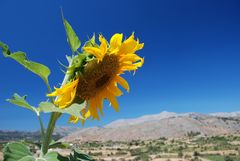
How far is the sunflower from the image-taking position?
88 centimetres

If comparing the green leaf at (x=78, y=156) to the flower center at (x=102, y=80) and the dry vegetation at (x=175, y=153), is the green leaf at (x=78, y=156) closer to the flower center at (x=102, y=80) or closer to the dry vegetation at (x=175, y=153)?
the flower center at (x=102, y=80)

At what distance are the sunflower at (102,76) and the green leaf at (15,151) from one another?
130mm

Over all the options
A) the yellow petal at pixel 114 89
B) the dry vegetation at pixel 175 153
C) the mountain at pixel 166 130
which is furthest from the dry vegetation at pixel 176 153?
the yellow petal at pixel 114 89

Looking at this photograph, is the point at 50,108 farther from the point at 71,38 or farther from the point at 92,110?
the point at 92,110

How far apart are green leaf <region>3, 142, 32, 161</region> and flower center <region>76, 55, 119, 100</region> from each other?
188 millimetres

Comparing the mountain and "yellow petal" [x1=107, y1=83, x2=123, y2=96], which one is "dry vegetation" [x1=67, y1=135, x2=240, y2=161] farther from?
"yellow petal" [x1=107, y1=83, x2=123, y2=96]

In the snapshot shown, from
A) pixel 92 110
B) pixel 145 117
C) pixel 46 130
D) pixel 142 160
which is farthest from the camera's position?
pixel 145 117

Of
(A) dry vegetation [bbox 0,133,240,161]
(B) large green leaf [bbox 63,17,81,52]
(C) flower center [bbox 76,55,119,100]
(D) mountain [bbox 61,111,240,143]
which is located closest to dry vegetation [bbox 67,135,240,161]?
(A) dry vegetation [bbox 0,133,240,161]

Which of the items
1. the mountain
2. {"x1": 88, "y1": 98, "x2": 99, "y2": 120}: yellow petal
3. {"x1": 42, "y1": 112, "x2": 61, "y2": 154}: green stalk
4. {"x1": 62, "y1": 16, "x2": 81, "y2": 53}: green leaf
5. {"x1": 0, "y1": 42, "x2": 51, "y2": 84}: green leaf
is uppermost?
the mountain

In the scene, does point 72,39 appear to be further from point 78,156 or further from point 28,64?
point 78,156

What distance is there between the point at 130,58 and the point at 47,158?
391 mm

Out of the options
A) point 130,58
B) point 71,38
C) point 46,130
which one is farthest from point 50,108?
point 130,58

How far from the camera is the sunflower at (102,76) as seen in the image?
2.88 ft

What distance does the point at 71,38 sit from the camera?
88cm
